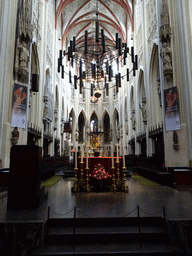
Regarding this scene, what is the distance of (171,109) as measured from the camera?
944 cm

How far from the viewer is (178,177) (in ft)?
23.7

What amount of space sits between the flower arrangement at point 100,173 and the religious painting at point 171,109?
5.24 metres

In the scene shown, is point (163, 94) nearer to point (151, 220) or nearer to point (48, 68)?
point (151, 220)

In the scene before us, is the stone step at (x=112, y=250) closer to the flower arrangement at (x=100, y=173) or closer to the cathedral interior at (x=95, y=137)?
the cathedral interior at (x=95, y=137)

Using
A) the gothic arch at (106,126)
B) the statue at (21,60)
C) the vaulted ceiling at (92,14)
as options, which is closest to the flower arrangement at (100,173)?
the statue at (21,60)

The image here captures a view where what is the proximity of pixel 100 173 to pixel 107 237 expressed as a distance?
2.60m

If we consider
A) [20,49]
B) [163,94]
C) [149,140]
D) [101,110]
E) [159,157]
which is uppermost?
[101,110]

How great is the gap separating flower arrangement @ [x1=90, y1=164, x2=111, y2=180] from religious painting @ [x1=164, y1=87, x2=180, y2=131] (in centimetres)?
524

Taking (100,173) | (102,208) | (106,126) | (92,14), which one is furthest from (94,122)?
(102,208)

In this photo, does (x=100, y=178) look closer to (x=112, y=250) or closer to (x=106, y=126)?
(x=112, y=250)

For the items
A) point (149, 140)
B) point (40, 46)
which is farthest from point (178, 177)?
point (40, 46)

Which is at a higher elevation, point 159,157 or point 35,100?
point 35,100

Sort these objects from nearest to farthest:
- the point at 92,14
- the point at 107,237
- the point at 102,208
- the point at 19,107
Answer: the point at 107,237, the point at 102,208, the point at 19,107, the point at 92,14

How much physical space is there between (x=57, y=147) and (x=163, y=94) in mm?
14095
